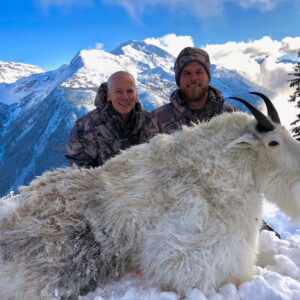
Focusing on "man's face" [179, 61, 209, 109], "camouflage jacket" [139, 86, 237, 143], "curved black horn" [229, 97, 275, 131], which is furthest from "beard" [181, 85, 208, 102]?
"curved black horn" [229, 97, 275, 131]

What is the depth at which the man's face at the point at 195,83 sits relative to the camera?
5.45 metres

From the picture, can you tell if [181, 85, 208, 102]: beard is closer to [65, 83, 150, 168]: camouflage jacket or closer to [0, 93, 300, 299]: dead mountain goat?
[65, 83, 150, 168]: camouflage jacket

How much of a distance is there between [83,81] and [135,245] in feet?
687

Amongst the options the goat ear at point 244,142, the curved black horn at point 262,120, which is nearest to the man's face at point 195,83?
the curved black horn at point 262,120

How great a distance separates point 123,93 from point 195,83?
5.50 feet

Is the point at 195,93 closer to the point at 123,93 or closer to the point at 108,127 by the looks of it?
the point at 123,93

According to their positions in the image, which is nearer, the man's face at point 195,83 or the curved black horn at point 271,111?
the curved black horn at point 271,111

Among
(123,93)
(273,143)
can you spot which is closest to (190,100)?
(123,93)

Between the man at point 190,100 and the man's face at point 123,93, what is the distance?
2.27 ft

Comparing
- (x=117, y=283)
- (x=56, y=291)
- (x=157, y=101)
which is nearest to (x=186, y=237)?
(x=117, y=283)

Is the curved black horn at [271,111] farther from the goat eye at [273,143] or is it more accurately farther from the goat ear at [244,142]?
the goat ear at [244,142]

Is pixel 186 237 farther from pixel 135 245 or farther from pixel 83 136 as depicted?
pixel 83 136

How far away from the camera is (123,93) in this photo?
5434 millimetres

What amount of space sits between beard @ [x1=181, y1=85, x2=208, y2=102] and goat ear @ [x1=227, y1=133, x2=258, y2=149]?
282 centimetres
